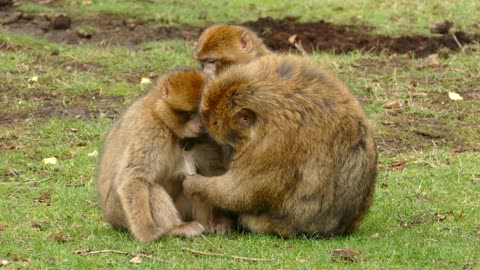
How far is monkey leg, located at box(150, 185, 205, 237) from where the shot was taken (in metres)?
6.98

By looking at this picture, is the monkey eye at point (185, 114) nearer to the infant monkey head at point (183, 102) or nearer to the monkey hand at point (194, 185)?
the infant monkey head at point (183, 102)

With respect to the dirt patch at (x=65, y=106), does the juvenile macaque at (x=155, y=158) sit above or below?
above

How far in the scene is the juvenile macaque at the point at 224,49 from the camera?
8648 mm

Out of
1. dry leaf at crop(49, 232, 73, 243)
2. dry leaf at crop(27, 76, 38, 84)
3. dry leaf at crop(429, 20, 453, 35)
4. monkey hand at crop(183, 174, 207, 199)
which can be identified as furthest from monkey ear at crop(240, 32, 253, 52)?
dry leaf at crop(429, 20, 453, 35)

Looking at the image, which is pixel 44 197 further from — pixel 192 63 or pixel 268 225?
pixel 192 63

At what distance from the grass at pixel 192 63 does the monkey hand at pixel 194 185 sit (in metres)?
0.33

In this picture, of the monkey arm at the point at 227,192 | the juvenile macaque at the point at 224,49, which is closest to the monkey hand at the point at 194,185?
the monkey arm at the point at 227,192

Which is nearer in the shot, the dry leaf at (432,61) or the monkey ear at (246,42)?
the monkey ear at (246,42)

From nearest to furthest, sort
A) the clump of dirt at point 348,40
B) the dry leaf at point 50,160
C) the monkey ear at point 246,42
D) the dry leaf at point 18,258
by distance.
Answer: the dry leaf at point 18,258
the monkey ear at point 246,42
the dry leaf at point 50,160
the clump of dirt at point 348,40

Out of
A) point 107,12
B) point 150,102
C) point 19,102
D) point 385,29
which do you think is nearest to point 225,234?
point 150,102

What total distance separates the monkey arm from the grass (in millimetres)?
249

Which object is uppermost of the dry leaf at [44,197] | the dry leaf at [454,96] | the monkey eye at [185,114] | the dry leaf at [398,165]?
the monkey eye at [185,114]

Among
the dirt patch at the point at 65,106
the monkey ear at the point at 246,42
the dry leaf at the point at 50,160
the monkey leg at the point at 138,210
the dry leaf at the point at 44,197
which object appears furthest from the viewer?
the dirt patch at the point at 65,106

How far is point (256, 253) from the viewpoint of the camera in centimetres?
667
